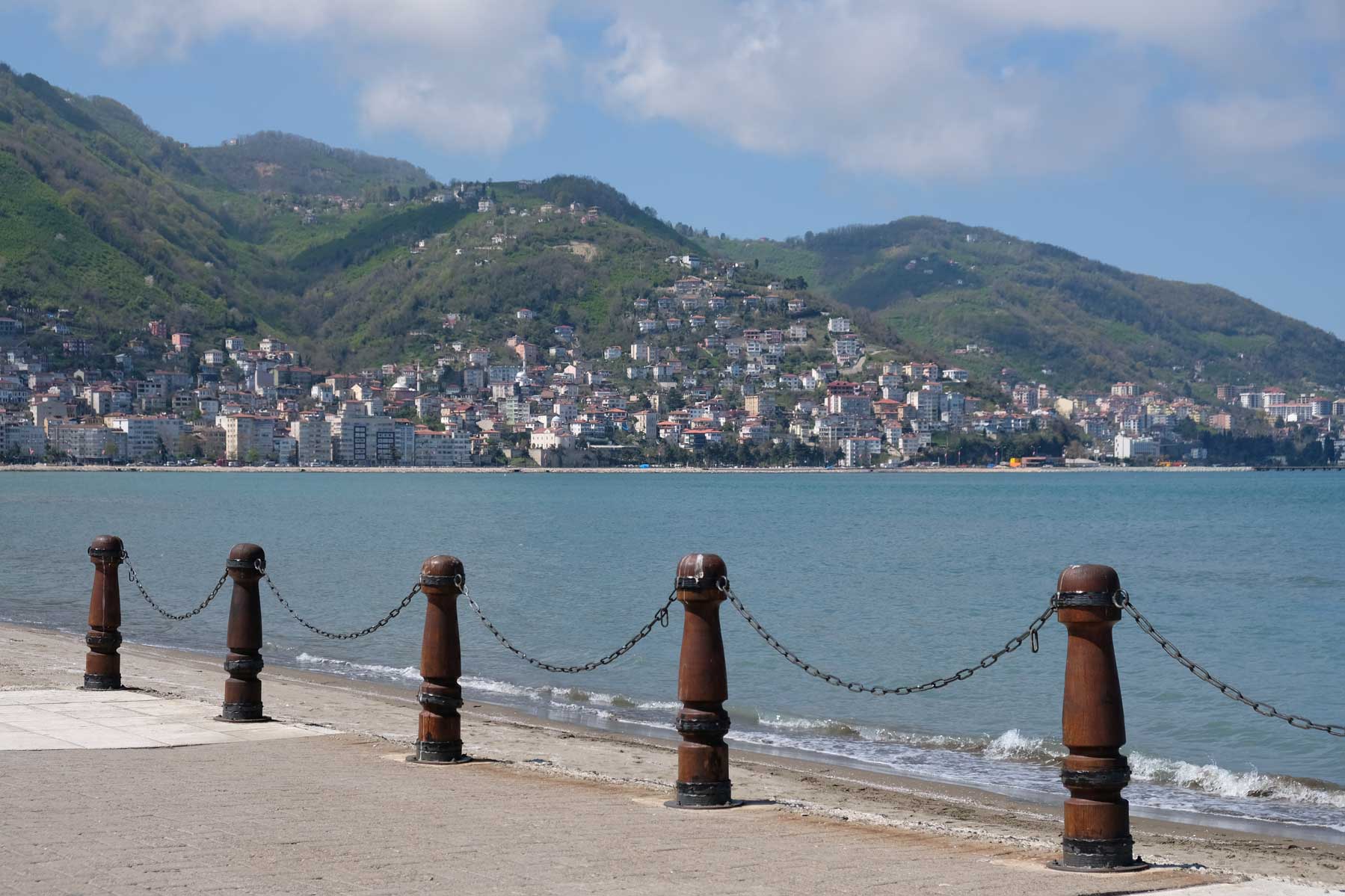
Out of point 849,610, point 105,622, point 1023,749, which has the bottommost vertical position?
point 849,610

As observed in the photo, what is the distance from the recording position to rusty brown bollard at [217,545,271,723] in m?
8.98

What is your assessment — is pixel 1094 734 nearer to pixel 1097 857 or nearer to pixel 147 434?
pixel 1097 857

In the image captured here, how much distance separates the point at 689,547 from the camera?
50562 mm

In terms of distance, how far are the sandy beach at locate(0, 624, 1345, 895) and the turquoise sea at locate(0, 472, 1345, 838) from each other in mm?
4128

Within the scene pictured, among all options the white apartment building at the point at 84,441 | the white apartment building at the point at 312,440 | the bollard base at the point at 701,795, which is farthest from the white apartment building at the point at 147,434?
the bollard base at the point at 701,795

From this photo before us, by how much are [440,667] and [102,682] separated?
381 centimetres

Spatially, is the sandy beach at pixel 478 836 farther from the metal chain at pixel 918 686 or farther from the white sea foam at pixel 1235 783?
the white sea foam at pixel 1235 783

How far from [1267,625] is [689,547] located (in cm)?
2468

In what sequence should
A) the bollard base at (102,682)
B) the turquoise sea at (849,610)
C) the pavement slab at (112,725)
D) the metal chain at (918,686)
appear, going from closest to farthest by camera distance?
the metal chain at (918,686)
the pavement slab at (112,725)
the bollard base at (102,682)
the turquoise sea at (849,610)

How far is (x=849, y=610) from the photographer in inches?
1156

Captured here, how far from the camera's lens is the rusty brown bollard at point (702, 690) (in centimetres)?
657

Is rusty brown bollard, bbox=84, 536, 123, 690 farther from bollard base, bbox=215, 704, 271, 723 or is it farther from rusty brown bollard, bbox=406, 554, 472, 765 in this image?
rusty brown bollard, bbox=406, 554, 472, 765

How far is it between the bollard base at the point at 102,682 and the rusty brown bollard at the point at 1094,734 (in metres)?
7.12

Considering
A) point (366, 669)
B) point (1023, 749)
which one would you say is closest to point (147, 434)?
point (366, 669)
